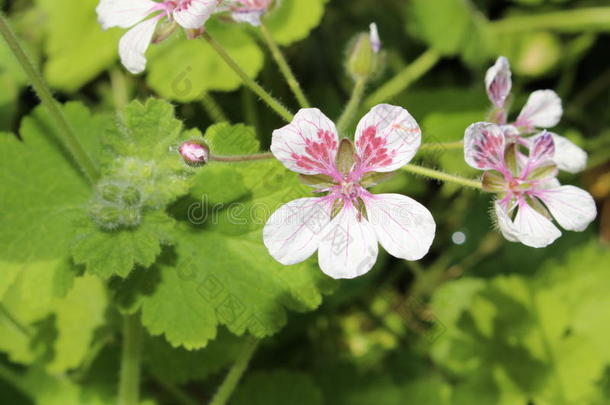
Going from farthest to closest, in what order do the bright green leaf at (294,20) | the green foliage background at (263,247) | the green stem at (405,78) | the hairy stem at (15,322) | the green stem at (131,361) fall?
1. the green stem at (405,78)
2. the bright green leaf at (294,20)
3. the hairy stem at (15,322)
4. the green stem at (131,361)
5. the green foliage background at (263,247)

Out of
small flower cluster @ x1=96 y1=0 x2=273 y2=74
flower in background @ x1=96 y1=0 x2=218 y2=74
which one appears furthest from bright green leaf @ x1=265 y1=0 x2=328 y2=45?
flower in background @ x1=96 y1=0 x2=218 y2=74

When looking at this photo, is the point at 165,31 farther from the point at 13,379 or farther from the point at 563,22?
the point at 563,22

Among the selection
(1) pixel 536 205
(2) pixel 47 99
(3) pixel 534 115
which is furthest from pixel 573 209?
(2) pixel 47 99

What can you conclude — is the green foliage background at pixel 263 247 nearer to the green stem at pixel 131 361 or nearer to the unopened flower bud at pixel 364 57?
the green stem at pixel 131 361

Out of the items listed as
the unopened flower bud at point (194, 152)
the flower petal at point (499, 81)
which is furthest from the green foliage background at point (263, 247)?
the flower petal at point (499, 81)

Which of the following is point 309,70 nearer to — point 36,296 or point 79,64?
point 79,64

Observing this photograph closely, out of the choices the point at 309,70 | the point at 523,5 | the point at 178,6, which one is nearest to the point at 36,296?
the point at 178,6

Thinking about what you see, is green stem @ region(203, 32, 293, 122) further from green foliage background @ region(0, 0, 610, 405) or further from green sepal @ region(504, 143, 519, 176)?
green sepal @ region(504, 143, 519, 176)
